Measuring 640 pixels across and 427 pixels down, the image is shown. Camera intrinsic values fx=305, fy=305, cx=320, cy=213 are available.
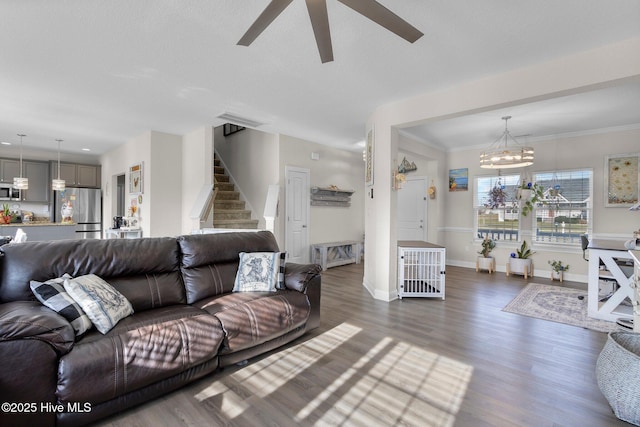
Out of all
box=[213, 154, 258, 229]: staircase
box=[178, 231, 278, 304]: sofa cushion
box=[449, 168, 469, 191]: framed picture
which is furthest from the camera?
box=[449, 168, 469, 191]: framed picture

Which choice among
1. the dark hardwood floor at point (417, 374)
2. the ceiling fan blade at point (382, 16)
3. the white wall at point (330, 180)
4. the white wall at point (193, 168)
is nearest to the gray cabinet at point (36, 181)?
the white wall at point (193, 168)

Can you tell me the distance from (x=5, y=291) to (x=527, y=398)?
3326 millimetres

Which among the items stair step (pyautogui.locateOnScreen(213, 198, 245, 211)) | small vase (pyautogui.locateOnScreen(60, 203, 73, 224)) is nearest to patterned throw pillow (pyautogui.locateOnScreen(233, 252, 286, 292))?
stair step (pyautogui.locateOnScreen(213, 198, 245, 211))

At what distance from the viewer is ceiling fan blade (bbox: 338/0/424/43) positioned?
1659 millimetres

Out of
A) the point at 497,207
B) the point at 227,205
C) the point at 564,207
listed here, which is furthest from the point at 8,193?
the point at 564,207

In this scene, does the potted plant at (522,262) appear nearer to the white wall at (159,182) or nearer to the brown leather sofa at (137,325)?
the brown leather sofa at (137,325)

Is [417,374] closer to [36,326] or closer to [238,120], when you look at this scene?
[36,326]

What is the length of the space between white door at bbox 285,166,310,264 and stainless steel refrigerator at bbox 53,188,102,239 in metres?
5.02

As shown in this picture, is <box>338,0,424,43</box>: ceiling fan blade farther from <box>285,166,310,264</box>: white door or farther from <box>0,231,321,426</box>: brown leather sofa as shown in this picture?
<box>285,166,310,264</box>: white door

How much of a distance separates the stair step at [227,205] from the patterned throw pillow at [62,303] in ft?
13.1

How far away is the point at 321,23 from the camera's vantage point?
1804 mm

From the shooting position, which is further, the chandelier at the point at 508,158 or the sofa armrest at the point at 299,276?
the chandelier at the point at 508,158

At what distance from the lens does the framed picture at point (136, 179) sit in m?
5.61

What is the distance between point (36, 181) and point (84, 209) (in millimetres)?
1142
